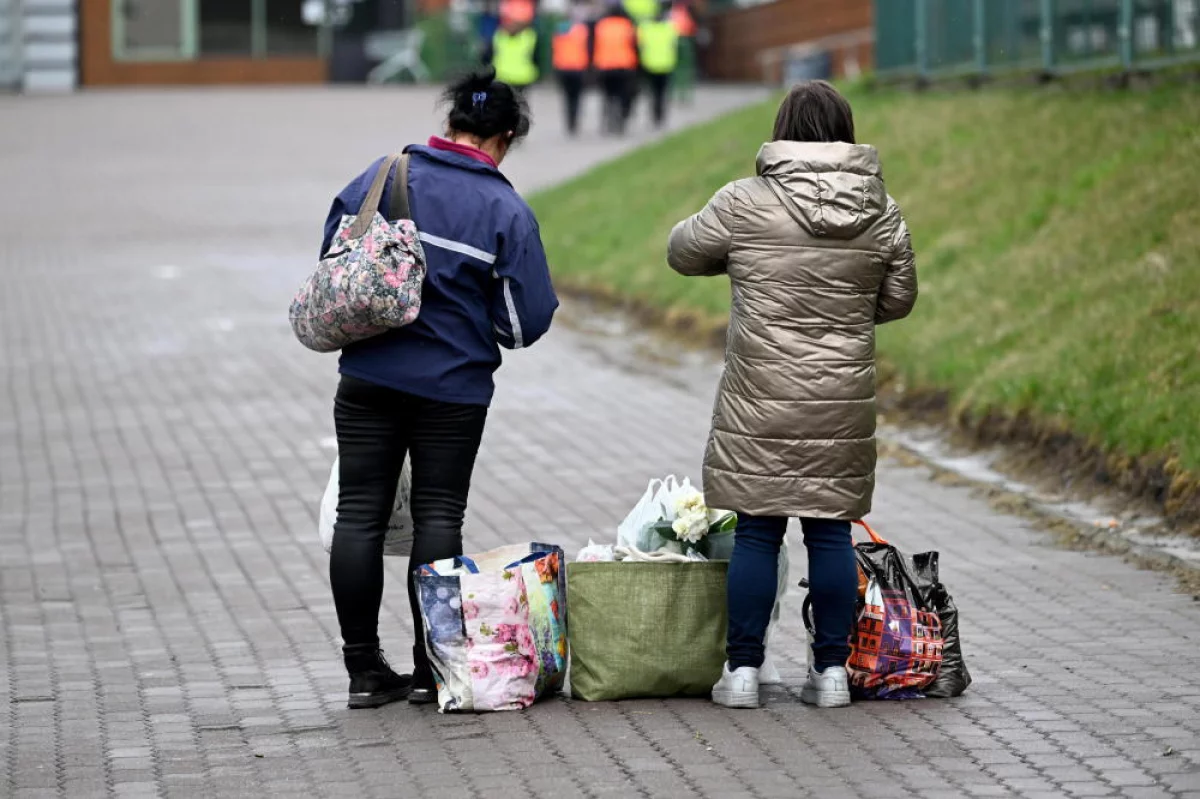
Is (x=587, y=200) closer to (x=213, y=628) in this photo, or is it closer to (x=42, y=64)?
(x=213, y=628)

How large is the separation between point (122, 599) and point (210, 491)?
2027 mm

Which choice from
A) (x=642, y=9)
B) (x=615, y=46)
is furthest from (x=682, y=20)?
(x=615, y=46)

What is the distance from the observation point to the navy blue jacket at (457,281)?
556 centimetres

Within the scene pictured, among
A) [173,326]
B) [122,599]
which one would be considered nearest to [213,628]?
[122,599]

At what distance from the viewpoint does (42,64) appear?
37.1 metres

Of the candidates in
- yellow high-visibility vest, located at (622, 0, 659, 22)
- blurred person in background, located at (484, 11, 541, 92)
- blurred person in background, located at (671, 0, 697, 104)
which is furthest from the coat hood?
blurred person in background, located at (671, 0, 697, 104)

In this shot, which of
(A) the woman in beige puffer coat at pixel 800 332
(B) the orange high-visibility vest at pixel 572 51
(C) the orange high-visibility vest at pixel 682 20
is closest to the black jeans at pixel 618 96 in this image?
(B) the orange high-visibility vest at pixel 572 51

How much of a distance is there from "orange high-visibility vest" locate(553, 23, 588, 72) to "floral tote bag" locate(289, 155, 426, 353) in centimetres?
2091

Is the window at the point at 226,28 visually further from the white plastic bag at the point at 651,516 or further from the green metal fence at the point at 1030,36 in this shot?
the white plastic bag at the point at 651,516

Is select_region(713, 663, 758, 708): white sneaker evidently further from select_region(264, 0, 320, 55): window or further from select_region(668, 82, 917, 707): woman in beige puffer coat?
select_region(264, 0, 320, 55): window

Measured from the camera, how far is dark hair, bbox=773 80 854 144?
560cm

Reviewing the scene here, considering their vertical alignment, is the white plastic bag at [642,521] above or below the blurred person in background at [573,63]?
below

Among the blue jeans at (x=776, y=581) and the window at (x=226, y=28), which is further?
the window at (x=226, y=28)

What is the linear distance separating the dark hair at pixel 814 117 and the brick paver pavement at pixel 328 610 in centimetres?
160
